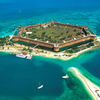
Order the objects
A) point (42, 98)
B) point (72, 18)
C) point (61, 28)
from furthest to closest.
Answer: point (72, 18) → point (61, 28) → point (42, 98)

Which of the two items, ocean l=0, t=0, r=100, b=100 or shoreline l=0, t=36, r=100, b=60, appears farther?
shoreline l=0, t=36, r=100, b=60

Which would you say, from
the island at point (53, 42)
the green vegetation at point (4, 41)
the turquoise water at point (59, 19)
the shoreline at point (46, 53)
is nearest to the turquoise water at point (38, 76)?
the shoreline at point (46, 53)

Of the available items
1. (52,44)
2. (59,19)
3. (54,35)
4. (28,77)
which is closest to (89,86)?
(28,77)

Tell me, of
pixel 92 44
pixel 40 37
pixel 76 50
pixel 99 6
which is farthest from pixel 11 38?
pixel 99 6

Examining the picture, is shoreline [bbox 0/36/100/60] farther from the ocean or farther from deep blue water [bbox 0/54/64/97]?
deep blue water [bbox 0/54/64/97]

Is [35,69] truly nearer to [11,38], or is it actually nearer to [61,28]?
[11,38]

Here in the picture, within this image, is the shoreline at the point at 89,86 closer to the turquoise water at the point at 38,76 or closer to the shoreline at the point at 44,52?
the turquoise water at the point at 38,76

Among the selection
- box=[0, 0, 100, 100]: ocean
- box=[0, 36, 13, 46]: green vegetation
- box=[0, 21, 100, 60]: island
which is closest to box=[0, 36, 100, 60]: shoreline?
box=[0, 21, 100, 60]: island
